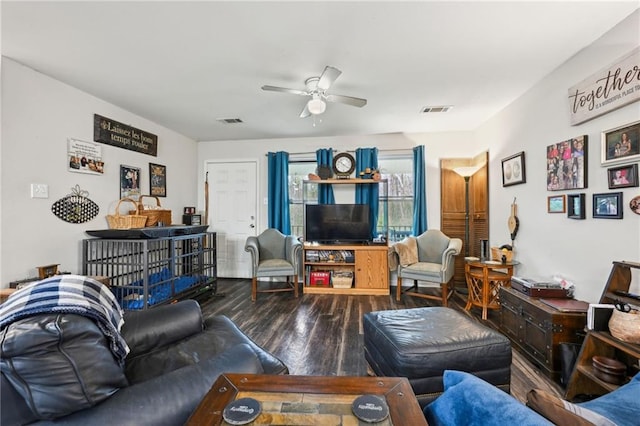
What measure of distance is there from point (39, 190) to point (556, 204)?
457cm

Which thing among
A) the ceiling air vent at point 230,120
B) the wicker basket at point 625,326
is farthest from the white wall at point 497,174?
the ceiling air vent at point 230,120

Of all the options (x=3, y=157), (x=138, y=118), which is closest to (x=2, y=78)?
(x=3, y=157)

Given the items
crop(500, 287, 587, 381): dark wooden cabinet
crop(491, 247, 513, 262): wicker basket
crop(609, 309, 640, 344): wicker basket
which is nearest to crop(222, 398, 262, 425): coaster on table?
crop(609, 309, 640, 344): wicker basket

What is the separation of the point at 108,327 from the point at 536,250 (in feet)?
→ 10.9

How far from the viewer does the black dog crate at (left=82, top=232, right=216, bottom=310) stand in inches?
115

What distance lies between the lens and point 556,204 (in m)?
2.43

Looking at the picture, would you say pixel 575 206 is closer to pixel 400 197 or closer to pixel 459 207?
pixel 459 207

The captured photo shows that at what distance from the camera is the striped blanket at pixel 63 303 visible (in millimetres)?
858

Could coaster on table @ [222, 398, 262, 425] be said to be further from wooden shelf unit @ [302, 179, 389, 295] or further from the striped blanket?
wooden shelf unit @ [302, 179, 389, 295]

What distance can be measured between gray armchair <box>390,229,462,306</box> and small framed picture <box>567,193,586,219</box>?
1.35 metres

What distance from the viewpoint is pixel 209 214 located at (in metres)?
4.88

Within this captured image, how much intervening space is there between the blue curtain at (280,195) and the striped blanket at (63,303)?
3435 mm

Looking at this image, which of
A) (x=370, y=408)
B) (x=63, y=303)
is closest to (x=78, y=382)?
(x=63, y=303)

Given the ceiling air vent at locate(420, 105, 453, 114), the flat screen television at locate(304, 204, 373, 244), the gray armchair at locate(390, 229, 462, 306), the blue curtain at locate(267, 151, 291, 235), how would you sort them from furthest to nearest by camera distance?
the blue curtain at locate(267, 151, 291, 235) < the flat screen television at locate(304, 204, 373, 244) < the gray armchair at locate(390, 229, 462, 306) < the ceiling air vent at locate(420, 105, 453, 114)
